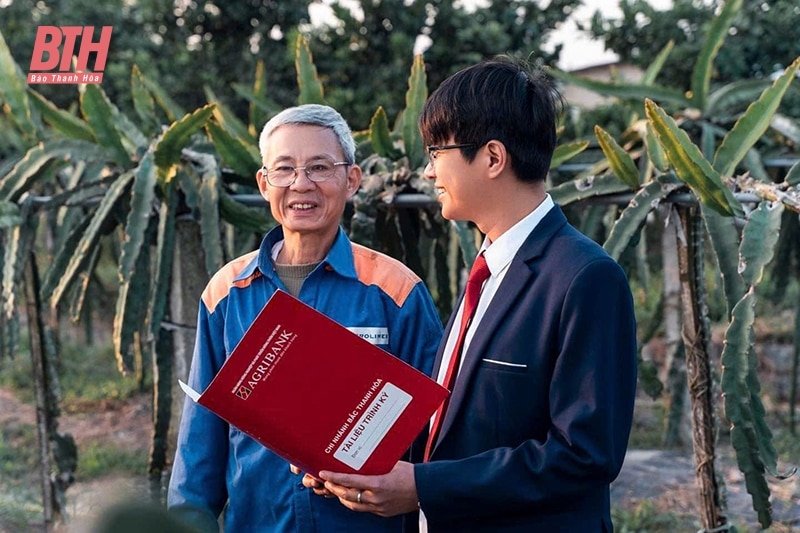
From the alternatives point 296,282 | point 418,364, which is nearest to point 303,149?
point 296,282

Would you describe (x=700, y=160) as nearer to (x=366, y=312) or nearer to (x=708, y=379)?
(x=708, y=379)

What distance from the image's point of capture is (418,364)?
85.8 inches

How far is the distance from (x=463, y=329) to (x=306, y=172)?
58 cm

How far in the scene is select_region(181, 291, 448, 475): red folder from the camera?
66.9 inches

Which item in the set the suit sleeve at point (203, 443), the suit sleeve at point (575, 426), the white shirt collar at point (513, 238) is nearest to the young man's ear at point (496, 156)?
the white shirt collar at point (513, 238)

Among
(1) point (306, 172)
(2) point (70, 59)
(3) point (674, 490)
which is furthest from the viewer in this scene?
(3) point (674, 490)

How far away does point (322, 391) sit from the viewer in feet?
5.67

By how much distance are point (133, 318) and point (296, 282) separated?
5.21ft

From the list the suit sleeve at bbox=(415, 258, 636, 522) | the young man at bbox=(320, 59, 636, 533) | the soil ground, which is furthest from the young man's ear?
the soil ground

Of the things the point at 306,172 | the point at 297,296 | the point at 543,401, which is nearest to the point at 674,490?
the point at 297,296

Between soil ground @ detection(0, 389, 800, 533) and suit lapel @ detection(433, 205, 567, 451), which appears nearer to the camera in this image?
suit lapel @ detection(433, 205, 567, 451)

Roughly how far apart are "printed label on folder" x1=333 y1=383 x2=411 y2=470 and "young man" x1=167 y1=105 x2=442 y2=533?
395 mm

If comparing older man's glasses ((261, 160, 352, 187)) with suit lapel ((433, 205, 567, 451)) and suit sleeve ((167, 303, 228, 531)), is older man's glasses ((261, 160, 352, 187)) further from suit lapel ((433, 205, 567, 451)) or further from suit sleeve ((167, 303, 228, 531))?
suit lapel ((433, 205, 567, 451))

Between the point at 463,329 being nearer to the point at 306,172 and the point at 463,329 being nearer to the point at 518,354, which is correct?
the point at 518,354
